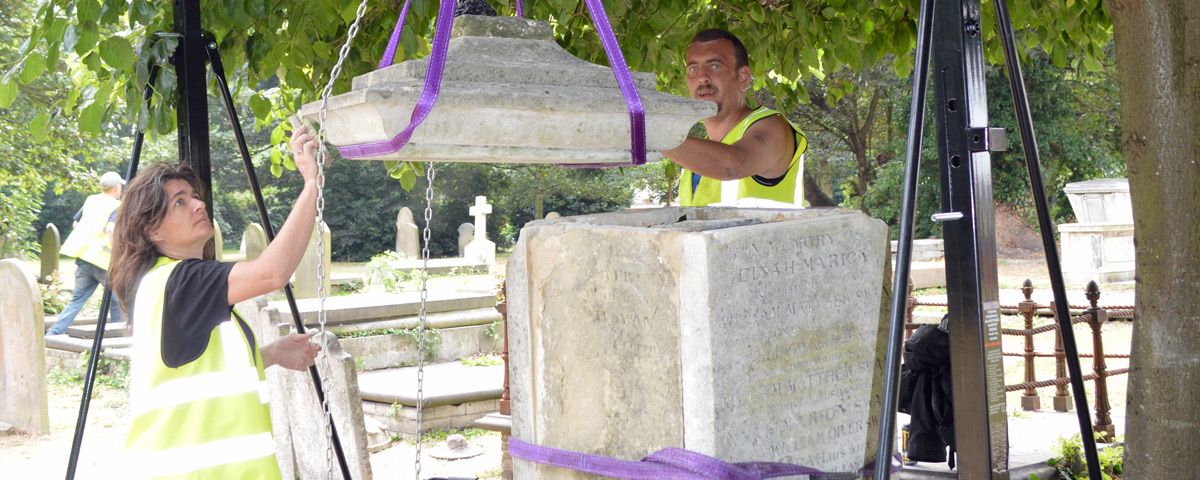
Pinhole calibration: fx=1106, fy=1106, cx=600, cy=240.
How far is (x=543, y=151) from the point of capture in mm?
2234

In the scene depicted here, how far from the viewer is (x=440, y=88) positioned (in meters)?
2.00

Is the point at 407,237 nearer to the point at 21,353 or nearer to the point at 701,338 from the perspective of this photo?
the point at 21,353

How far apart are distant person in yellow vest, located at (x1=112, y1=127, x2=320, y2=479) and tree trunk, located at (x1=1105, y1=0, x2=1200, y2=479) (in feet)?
7.21

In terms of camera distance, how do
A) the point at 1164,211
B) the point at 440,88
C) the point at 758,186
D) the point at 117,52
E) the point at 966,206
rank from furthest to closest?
1. the point at 758,186
2. the point at 117,52
3. the point at 1164,211
4. the point at 966,206
5. the point at 440,88

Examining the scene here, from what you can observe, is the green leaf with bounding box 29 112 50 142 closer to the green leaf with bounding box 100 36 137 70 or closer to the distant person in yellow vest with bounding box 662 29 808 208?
the green leaf with bounding box 100 36 137 70

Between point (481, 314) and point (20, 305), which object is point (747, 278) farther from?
point (481, 314)

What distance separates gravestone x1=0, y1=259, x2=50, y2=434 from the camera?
740 centimetres

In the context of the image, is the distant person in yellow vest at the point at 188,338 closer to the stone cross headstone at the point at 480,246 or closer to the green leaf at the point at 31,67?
the green leaf at the point at 31,67

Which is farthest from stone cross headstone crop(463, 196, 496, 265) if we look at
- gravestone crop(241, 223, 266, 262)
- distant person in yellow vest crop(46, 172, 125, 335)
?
distant person in yellow vest crop(46, 172, 125, 335)

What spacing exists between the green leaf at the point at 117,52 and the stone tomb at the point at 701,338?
168cm

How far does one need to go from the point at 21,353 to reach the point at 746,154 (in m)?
6.14

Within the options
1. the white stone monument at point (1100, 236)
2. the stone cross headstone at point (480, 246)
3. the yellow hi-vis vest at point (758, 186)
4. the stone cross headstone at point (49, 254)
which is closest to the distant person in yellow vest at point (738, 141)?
the yellow hi-vis vest at point (758, 186)

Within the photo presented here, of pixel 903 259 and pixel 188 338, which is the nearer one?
pixel 903 259

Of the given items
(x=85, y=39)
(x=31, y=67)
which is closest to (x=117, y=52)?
(x=85, y=39)
